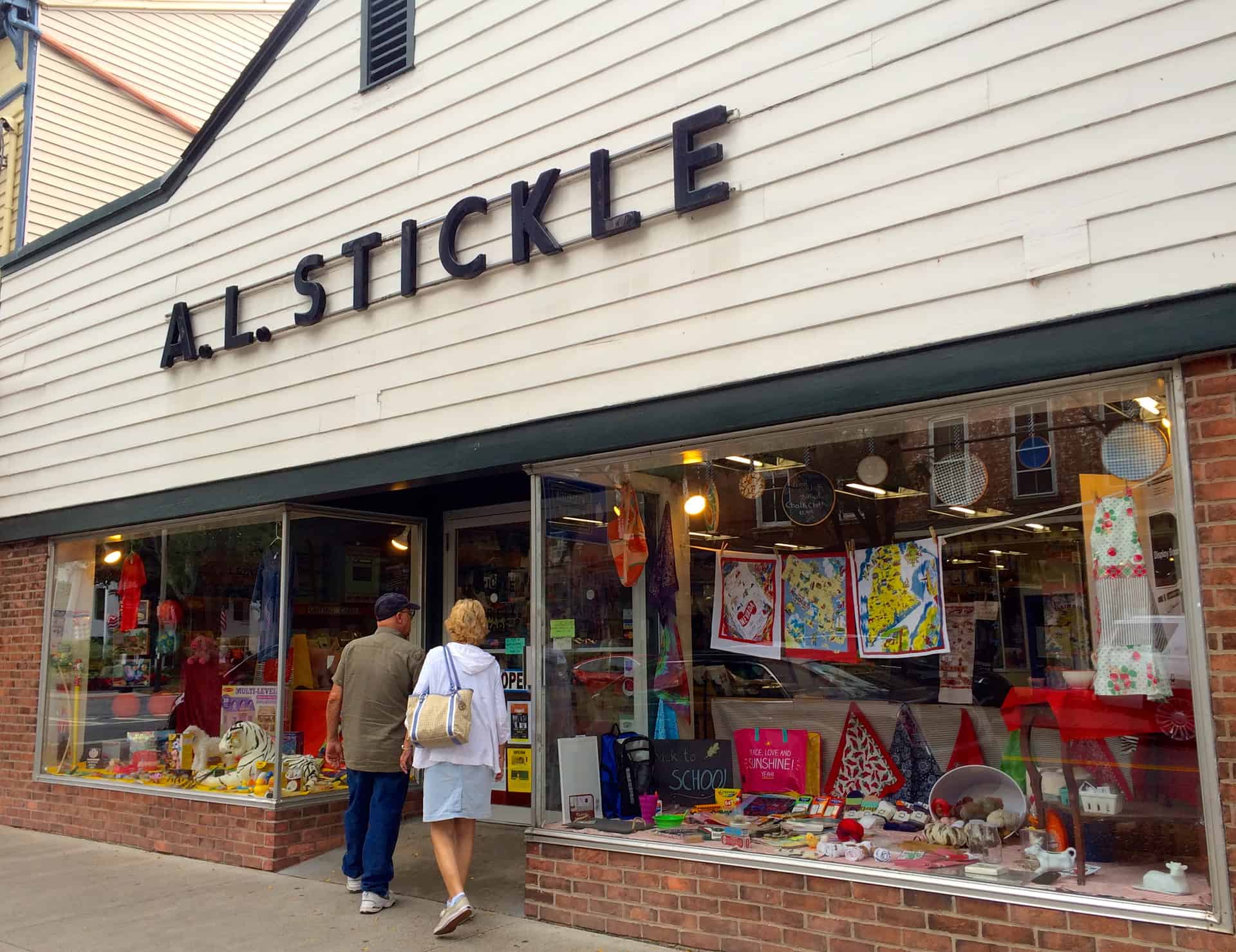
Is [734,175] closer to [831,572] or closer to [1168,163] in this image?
[1168,163]

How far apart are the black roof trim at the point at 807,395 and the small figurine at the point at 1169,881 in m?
2.00

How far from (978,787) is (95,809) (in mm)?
7028

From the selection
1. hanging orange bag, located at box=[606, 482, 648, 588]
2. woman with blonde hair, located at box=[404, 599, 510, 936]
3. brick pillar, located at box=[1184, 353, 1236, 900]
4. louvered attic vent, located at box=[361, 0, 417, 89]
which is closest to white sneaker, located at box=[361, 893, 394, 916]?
woman with blonde hair, located at box=[404, 599, 510, 936]

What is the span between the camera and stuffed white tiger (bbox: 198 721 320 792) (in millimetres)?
7672

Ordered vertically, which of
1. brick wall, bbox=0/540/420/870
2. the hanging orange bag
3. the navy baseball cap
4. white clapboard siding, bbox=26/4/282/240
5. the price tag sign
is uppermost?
white clapboard siding, bbox=26/4/282/240

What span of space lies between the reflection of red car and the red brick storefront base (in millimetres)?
1153

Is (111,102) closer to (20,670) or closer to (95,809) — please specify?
(20,670)

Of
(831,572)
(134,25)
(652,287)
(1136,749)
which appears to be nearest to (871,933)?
(1136,749)

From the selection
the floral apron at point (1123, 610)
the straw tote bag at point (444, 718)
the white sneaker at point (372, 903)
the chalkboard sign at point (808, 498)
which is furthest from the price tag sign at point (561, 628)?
the floral apron at point (1123, 610)

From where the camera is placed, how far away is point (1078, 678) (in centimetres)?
502

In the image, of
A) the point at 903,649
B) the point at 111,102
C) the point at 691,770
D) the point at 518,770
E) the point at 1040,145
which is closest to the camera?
the point at 1040,145

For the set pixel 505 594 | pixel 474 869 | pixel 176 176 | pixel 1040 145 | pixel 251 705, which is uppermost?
pixel 176 176

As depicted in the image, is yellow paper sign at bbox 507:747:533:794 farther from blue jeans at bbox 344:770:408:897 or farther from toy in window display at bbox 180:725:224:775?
toy in window display at bbox 180:725:224:775

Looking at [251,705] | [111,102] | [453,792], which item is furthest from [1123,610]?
[111,102]
